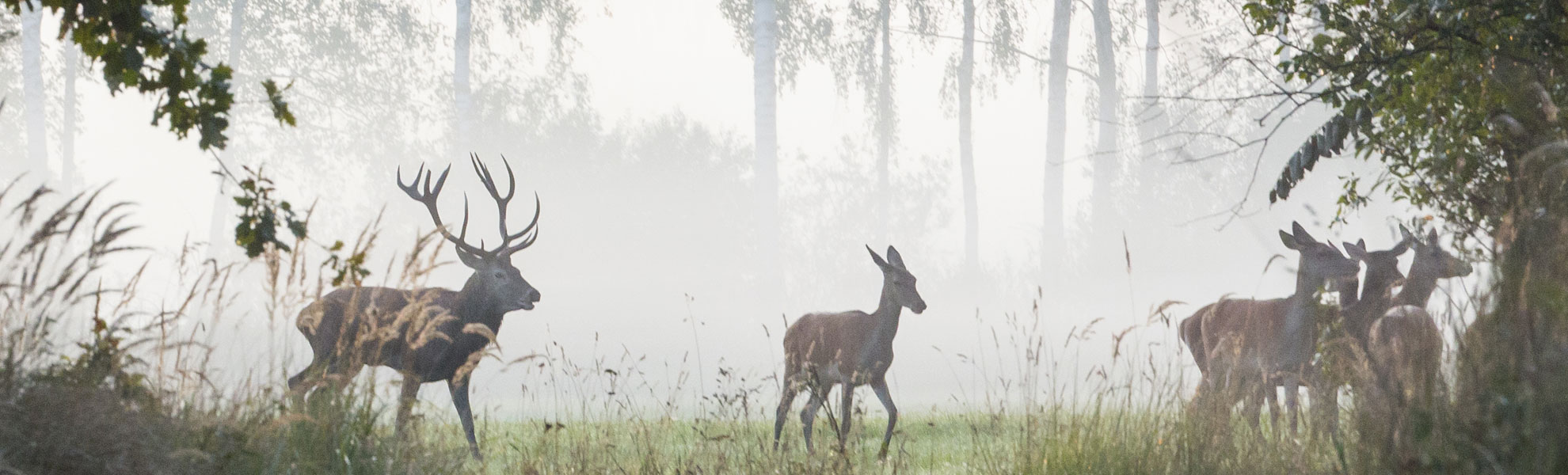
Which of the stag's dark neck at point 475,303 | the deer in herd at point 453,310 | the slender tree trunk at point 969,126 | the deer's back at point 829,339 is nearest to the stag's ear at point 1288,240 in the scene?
the deer's back at point 829,339

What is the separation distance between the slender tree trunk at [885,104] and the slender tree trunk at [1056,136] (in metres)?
3.21

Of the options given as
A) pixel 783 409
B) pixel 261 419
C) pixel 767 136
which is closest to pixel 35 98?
pixel 767 136

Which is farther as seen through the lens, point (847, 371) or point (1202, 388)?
point (847, 371)

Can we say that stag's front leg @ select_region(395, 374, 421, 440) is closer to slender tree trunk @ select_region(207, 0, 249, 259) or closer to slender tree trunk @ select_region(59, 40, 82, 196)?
slender tree trunk @ select_region(207, 0, 249, 259)

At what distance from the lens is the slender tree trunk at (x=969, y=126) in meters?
21.9

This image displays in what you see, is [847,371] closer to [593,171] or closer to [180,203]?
[593,171]

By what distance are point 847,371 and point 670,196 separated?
2161 cm

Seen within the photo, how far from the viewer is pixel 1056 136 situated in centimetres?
2070

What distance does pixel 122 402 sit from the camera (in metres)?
3.60

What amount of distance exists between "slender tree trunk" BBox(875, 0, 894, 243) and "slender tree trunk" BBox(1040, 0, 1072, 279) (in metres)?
3.21

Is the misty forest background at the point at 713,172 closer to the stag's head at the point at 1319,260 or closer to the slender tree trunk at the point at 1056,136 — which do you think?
the slender tree trunk at the point at 1056,136

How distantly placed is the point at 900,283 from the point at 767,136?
495 inches

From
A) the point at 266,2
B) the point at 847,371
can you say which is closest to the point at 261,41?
the point at 266,2

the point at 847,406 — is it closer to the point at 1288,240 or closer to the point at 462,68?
the point at 1288,240
